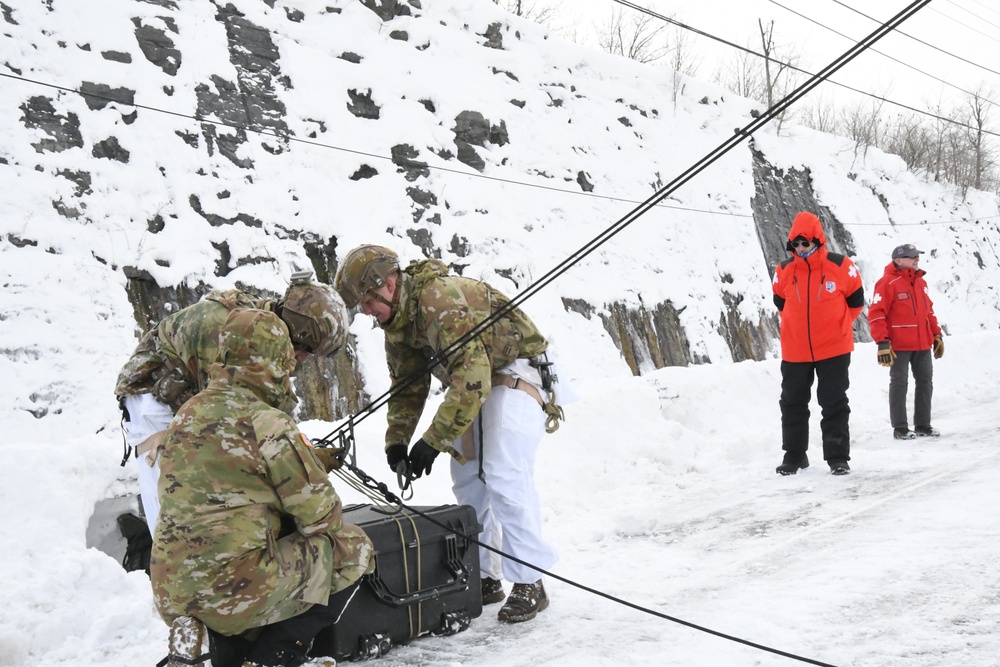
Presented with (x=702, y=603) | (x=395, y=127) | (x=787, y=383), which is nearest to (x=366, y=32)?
(x=395, y=127)

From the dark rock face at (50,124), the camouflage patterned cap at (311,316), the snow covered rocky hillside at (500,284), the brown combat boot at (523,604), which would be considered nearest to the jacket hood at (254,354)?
the camouflage patterned cap at (311,316)

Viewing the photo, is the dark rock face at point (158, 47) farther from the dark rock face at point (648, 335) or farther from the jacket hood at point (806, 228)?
the jacket hood at point (806, 228)

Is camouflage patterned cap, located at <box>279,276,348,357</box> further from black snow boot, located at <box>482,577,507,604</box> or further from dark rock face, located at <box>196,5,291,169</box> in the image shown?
dark rock face, located at <box>196,5,291,169</box>

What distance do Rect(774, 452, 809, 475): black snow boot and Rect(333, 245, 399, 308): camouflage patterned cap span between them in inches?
168

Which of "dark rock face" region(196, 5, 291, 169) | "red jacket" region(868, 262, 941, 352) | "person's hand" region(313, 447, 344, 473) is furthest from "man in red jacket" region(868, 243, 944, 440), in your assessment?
"dark rock face" region(196, 5, 291, 169)

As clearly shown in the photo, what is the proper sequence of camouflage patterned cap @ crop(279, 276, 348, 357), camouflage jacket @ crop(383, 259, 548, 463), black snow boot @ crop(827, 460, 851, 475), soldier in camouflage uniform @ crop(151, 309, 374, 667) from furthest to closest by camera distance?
black snow boot @ crop(827, 460, 851, 475) → camouflage jacket @ crop(383, 259, 548, 463) → camouflage patterned cap @ crop(279, 276, 348, 357) → soldier in camouflage uniform @ crop(151, 309, 374, 667)

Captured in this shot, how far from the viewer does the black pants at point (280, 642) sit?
9.17 ft

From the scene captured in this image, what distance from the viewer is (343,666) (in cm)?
331

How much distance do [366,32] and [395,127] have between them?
1.92 m

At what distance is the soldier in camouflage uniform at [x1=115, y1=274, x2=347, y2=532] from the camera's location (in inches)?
126

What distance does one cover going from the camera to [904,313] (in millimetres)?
8305

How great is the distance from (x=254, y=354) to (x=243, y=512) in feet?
1.71

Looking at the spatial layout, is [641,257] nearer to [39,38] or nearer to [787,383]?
[787,383]

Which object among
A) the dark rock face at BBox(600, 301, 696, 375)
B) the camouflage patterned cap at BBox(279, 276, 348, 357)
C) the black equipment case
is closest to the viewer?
the camouflage patterned cap at BBox(279, 276, 348, 357)
